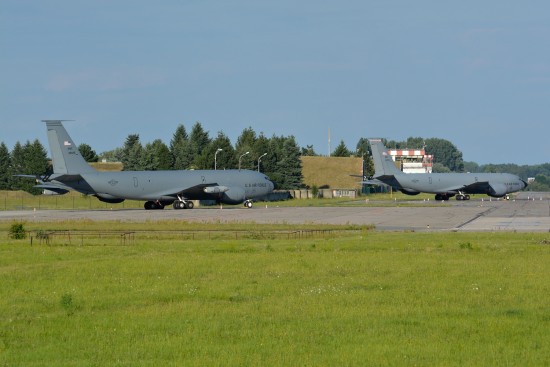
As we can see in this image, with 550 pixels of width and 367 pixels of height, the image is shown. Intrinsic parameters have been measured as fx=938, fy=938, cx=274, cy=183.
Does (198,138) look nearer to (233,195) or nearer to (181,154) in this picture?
(181,154)

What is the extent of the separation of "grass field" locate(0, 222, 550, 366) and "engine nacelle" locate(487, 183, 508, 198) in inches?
3413

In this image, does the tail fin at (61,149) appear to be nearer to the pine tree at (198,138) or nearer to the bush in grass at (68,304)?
the bush in grass at (68,304)

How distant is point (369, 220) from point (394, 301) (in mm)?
44780

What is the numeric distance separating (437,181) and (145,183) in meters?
45.8

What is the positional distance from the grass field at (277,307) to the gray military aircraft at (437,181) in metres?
79.4

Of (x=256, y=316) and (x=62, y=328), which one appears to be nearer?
(x=62, y=328)

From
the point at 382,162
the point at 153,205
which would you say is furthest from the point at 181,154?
the point at 153,205

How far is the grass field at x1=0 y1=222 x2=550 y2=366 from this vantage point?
15.9 m

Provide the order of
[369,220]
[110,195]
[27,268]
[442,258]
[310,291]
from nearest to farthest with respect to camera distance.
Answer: [310,291]
[27,268]
[442,258]
[369,220]
[110,195]

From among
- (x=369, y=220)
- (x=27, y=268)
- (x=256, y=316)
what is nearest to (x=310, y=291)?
(x=256, y=316)

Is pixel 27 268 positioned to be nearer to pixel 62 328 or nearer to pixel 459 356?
pixel 62 328

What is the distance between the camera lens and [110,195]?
3378 inches

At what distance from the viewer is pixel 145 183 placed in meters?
88.1

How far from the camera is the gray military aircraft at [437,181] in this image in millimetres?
118062
